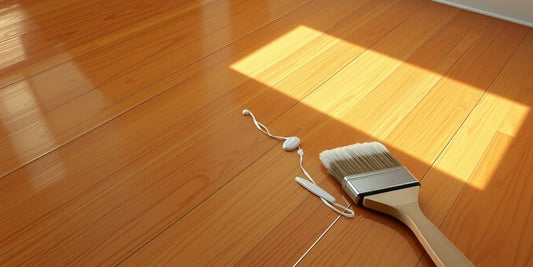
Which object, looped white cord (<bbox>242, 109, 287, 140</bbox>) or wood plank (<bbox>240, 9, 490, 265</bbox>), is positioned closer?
wood plank (<bbox>240, 9, 490, 265</bbox>)

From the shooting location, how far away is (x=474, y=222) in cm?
98

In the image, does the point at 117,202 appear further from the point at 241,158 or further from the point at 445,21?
the point at 445,21

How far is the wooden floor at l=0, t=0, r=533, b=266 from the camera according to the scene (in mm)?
920

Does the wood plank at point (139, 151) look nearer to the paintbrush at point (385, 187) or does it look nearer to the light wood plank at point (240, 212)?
the light wood plank at point (240, 212)

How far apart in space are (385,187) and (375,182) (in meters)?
0.02

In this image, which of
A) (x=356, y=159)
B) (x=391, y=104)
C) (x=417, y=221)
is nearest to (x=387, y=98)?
(x=391, y=104)

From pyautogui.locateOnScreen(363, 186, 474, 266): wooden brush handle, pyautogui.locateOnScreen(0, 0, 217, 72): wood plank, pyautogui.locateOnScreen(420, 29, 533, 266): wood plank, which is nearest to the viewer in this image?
pyautogui.locateOnScreen(363, 186, 474, 266): wooden brush handle

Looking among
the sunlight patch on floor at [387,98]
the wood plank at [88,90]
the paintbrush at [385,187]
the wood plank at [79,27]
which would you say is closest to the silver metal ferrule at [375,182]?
the paintbrush at [385,187]

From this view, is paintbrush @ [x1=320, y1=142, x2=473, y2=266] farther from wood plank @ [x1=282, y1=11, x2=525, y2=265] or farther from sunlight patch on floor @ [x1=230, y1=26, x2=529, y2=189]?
sunlight patch on floor @ [x1=230, y1=26, x2=529, y2=189]

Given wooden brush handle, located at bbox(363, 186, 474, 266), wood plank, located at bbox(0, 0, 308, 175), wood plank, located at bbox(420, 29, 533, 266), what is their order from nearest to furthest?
wooden brush handle, located at bbox(363, 186, 474, 266) < wood plank, located at bbox(420, 29, 533, 266) < wood plank, located at bbox(0, 0, 308, 175)

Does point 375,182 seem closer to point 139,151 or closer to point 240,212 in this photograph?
point 240,212

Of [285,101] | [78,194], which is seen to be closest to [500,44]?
[285,101]

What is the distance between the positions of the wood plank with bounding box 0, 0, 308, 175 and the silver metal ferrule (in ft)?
1.98

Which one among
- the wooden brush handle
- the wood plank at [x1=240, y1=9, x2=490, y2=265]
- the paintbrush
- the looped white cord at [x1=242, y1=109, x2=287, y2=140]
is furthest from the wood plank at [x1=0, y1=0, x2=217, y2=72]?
the wooden brush handle
